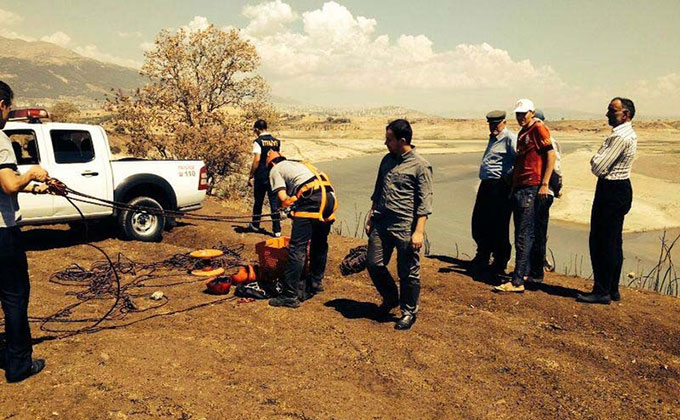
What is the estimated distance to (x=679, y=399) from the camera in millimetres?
4160

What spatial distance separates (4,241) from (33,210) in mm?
4715

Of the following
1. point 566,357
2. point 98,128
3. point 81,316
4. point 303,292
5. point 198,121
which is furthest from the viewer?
point 198,121

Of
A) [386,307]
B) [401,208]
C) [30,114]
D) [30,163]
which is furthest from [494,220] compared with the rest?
[30,114]

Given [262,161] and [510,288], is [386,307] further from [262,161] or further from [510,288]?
[262,161]

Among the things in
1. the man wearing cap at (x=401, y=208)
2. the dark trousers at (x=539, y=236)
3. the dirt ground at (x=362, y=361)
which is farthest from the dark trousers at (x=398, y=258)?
the dark trousers at (x=539, y=236)

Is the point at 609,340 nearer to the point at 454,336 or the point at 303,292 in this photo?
the point at 454,336

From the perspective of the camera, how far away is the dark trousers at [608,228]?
5758 millimetres

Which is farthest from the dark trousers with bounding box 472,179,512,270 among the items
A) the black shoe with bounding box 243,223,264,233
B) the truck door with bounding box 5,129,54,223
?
the truck door with bounding box 5,129,54,223

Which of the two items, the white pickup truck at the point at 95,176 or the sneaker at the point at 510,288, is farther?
the white pickup truck at the point at 95,176

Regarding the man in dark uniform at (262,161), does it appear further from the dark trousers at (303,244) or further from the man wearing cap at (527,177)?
the man wearing cap at (527,177)

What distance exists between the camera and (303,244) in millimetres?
5773

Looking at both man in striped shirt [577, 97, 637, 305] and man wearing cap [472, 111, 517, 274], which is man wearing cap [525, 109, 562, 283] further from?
man in striped shirt [577, 97, 637, 305]

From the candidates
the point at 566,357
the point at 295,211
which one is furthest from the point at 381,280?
the point at 566,357

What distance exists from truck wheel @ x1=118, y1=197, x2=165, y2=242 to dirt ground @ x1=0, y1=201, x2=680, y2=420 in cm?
220
